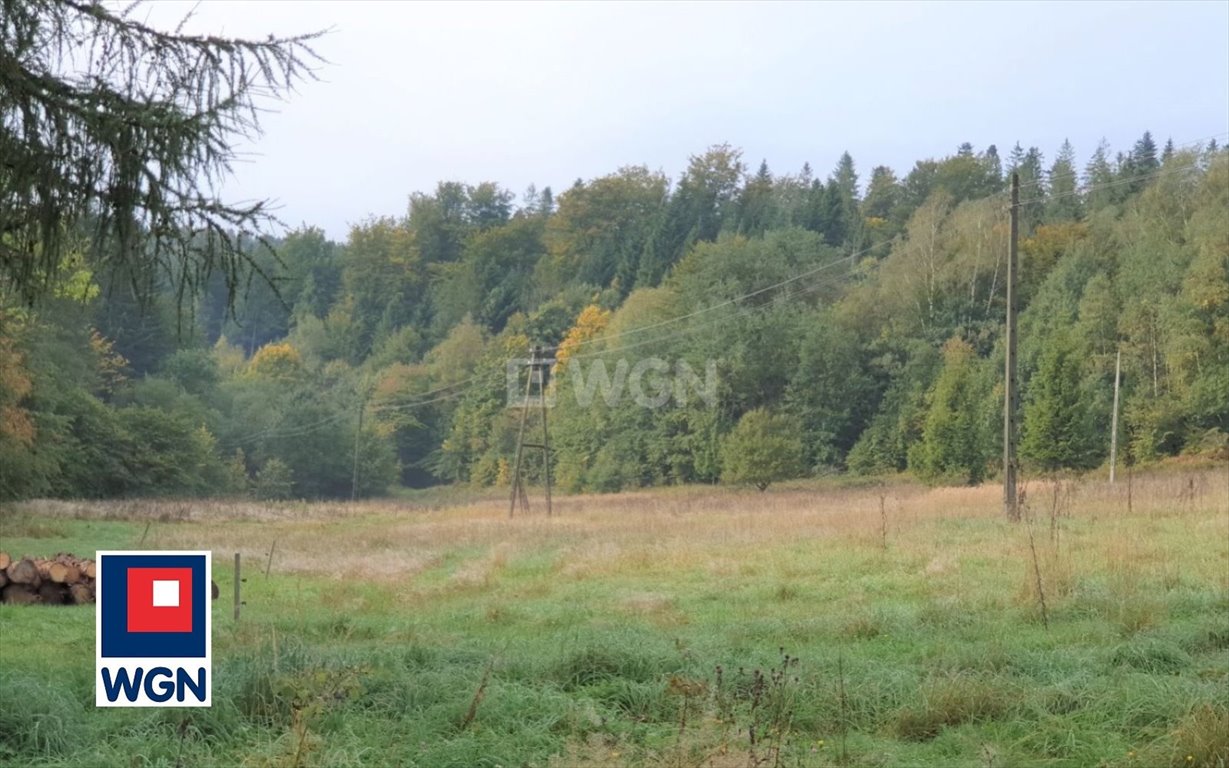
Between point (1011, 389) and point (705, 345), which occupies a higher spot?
point (705, 345)

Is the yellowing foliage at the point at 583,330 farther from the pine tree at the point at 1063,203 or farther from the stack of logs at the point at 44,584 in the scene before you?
the stack of logs at the point at 44,584

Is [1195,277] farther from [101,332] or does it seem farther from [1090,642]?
[101,332]

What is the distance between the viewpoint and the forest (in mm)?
41438

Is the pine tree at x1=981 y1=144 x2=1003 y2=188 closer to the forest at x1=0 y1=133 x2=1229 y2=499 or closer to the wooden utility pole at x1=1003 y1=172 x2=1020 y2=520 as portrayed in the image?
the forest at x1=0 y1=133 x2=1229 y2=499

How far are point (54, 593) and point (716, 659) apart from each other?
976 cm

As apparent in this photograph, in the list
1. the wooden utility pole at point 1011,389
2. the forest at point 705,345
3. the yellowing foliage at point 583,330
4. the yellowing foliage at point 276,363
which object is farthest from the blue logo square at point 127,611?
the yellowing foliage at point 276,363

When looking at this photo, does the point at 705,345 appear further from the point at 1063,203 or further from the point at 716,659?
the point at 716,659

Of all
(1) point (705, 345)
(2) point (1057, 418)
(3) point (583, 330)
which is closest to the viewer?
(2) point (1057, 418)

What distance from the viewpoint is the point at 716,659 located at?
7387 mm

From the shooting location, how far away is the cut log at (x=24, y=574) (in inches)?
534

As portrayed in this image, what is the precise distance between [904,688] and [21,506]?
31882 millimetres

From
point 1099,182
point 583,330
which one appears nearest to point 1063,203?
point 1099,182

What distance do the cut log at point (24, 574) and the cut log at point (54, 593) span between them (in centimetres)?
12

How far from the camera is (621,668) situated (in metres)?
6.95
